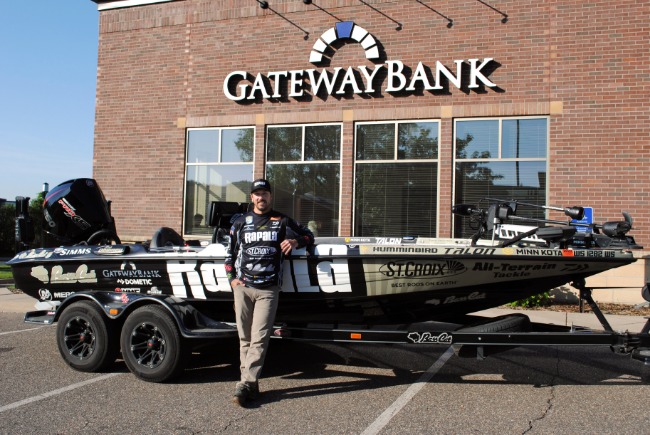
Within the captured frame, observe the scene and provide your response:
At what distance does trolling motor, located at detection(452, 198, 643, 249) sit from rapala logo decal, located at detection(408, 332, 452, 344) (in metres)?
0.97

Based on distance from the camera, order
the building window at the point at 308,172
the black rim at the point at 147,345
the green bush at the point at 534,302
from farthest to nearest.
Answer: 1. the building window at the point at 308,172
2. the green bush at the point at 534,302
3. the black rim at the point at 147,345

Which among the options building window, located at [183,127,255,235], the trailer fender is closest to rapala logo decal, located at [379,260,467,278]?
the trailer fender

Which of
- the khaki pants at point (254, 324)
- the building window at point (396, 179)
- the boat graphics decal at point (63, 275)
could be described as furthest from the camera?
the building window at point (396, 179)

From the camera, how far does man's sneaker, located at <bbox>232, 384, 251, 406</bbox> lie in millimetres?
4668

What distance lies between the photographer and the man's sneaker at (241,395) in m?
4.67

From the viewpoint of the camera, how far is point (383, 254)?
17.0 feet

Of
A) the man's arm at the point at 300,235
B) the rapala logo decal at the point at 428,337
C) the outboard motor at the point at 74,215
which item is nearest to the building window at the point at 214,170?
the outboard motor at the point at 74,215

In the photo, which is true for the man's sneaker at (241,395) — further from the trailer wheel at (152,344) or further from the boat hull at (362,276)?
the boat hull at (362,276)

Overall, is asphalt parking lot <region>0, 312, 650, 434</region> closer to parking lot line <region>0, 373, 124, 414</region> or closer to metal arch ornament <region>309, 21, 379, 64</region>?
parking lot line <region>0, 373, 124, 414</region>

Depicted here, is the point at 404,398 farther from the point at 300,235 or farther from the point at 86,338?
the point at 86,338

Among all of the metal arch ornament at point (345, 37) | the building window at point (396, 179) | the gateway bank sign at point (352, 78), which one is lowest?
the building window at point (396, 179)

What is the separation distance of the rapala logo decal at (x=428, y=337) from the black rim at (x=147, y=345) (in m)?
2.31

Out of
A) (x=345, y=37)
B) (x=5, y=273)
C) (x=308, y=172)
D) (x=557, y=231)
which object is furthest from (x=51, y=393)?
(x=5, y=273)

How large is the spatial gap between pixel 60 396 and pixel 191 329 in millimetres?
1215
